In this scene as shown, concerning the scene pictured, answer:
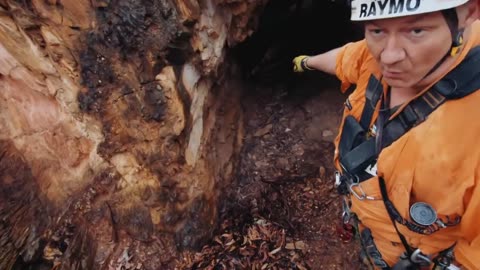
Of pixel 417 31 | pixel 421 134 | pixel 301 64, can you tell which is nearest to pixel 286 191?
pixel 301 64

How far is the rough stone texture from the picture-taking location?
257cm

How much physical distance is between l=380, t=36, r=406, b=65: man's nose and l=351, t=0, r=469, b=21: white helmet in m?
0.11

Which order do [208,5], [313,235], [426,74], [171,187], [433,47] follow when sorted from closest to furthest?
[433,47]
[426,74]
[208,5]
[171,187]
[313,235]

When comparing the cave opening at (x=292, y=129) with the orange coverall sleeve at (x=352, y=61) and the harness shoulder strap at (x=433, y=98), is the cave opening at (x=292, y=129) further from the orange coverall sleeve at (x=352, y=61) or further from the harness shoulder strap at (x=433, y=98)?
the harness shoulder strap at (x=433, y=98)

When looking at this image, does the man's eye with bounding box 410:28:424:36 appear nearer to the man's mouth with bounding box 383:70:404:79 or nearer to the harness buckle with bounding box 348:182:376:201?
the man's mouth with bounding box 383:70:404:79

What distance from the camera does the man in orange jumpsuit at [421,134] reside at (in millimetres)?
1469

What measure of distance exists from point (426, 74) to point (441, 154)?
0.36 meters

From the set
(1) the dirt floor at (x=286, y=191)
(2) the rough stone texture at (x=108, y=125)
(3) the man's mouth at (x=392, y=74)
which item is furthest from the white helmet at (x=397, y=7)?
(1) the dirt floor at (x=286, y=191)

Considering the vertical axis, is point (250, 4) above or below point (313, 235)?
above

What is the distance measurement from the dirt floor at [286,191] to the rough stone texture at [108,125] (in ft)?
1.12

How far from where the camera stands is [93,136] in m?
2.91

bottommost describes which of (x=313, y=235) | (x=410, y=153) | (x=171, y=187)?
(x=313, y=235)

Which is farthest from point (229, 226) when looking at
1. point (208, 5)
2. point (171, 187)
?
point (208, 5)

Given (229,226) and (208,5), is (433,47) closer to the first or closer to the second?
(208,5)
